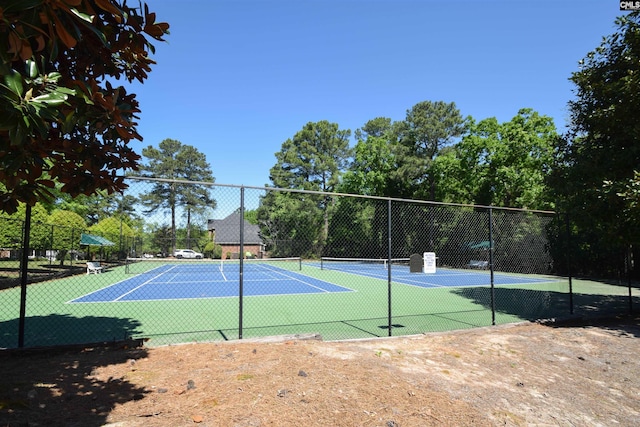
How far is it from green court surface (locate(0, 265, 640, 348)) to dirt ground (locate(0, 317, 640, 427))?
1.23 metres

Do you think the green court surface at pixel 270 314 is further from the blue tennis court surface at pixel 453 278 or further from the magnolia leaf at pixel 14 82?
the magnolia leaf at pixel 14 82

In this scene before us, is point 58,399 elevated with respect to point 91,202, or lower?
lower

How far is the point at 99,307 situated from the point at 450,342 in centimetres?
958

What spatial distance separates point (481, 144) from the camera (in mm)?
33906

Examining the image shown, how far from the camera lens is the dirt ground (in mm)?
3262

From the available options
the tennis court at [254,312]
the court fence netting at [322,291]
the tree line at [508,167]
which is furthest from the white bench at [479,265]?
the tennis court at [254,312]

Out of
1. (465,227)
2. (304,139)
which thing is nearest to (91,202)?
(304,139)

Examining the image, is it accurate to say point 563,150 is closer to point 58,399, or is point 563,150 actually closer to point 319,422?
point 319,422

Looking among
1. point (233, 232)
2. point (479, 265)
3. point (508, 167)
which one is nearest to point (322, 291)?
point (479, 265)

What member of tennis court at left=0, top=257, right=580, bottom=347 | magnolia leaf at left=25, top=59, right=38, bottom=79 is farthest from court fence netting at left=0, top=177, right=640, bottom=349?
magnolia leaf at left=25, top=59, right=38, bottom=79

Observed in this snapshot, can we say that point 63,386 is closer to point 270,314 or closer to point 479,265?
point 270,314

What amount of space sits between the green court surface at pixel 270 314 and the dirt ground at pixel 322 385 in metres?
1.23

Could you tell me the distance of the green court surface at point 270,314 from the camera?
710 cm

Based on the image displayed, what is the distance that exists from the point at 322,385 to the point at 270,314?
595 centimetres
